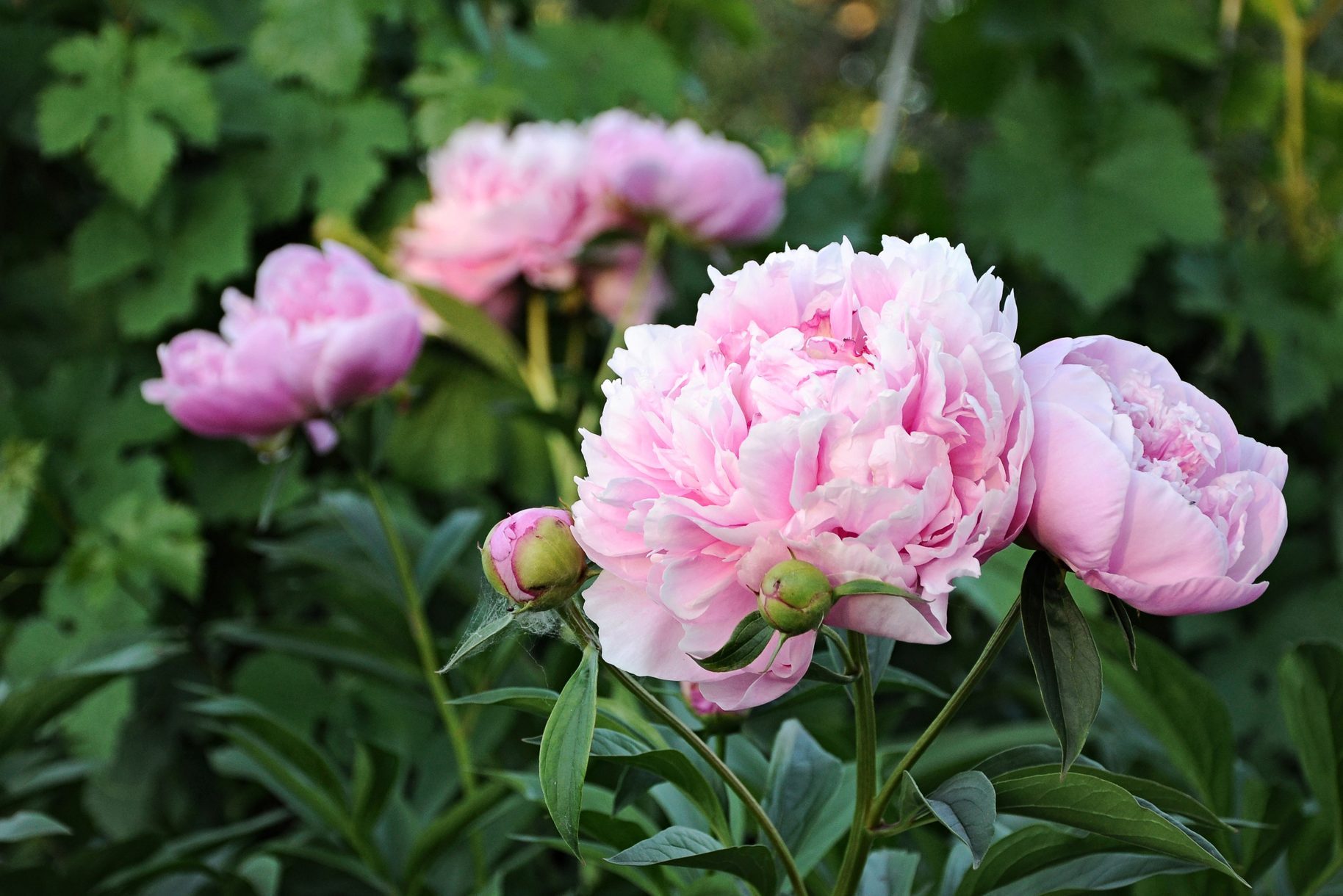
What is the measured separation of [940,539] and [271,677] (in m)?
0.72

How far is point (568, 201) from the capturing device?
2.67 feet

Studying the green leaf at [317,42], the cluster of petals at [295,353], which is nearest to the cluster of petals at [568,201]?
the green leaf at [317,42]

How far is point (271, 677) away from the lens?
0.88 meters

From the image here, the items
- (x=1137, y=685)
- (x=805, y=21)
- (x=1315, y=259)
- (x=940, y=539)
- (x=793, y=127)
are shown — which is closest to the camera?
(x=940, y=539)

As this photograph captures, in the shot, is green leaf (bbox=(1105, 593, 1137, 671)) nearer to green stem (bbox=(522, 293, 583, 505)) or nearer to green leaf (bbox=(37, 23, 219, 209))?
green stem (bbox=(522, 293, 583, 505))

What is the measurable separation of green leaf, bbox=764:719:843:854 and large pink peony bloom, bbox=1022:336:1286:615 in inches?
6.5

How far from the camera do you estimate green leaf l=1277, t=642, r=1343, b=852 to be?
461 mm

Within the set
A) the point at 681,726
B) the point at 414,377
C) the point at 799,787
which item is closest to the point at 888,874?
the point at 799,787

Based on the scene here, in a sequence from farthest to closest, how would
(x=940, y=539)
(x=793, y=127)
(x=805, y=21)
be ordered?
(x=793, y=127)
(x=805, y=21)
(x=940, y=539)

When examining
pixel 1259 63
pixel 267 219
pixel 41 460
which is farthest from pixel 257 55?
pixel 1259 63

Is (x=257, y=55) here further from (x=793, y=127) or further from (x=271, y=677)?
(x=793, y=127)

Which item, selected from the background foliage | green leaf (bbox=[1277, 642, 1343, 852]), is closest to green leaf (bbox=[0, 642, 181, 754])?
the background foliage

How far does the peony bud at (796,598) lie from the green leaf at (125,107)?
75 centimetres

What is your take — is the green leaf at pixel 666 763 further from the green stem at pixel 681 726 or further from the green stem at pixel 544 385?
the green stem at pixel 544 385
